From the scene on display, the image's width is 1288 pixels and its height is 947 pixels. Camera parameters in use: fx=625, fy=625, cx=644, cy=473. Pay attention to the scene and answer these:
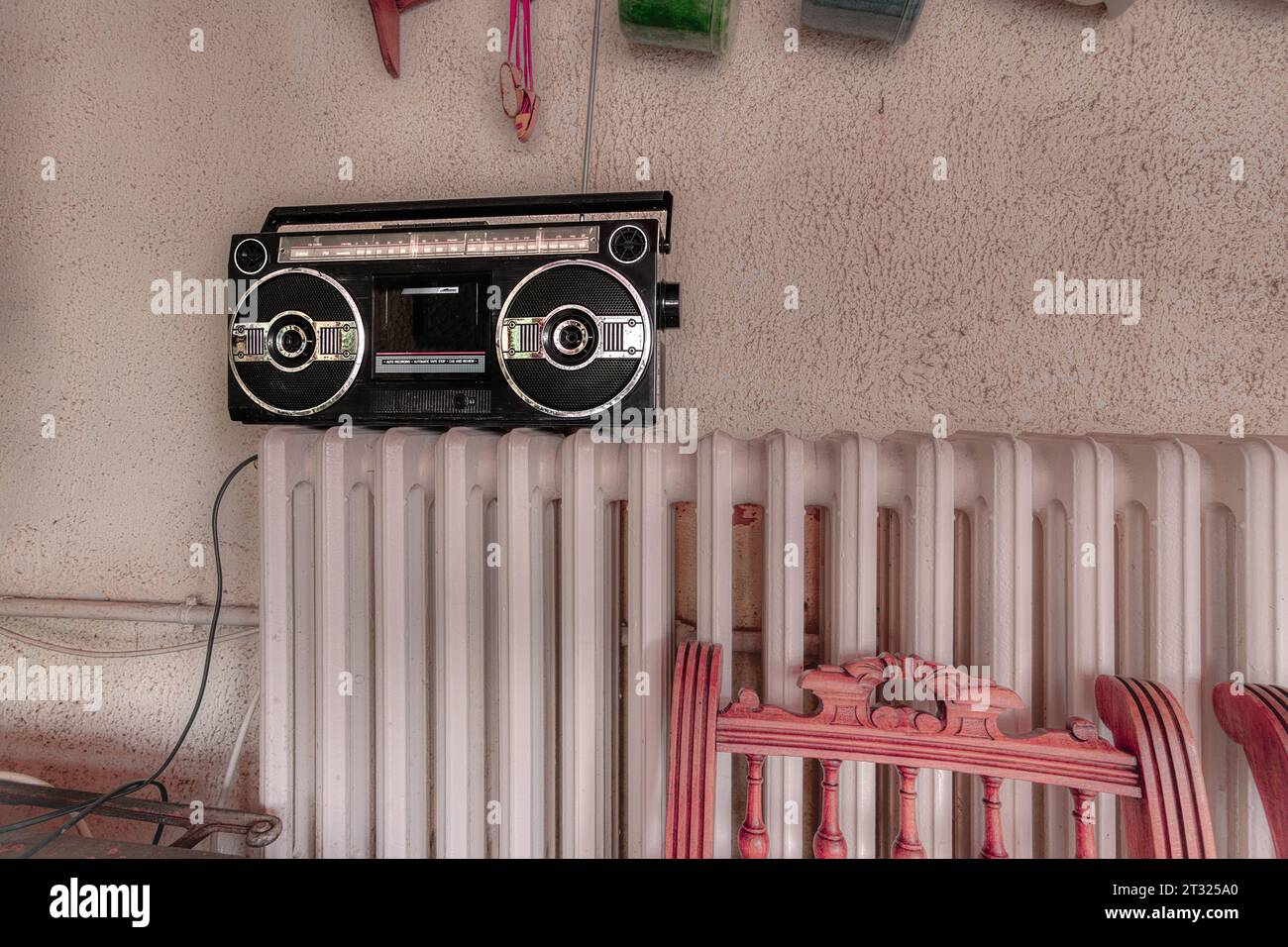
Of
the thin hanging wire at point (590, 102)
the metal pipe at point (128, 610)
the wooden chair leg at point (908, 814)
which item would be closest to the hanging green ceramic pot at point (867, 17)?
the thin hanging wire at point (590, 102)

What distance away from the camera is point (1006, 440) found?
754 millimetres

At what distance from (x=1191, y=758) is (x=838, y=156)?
874 millimetres

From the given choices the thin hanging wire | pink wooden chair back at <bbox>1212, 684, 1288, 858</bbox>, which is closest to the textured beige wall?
the thin hanging wire

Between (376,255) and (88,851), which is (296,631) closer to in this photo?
(88,851)

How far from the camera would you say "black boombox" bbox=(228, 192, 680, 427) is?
2.59 ft

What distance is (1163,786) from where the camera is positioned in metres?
0.60

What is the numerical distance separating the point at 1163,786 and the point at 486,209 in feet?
3.28

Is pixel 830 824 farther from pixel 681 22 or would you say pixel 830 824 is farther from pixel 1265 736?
pixel 681 22

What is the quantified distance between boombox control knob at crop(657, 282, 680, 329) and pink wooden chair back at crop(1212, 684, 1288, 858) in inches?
29.8
